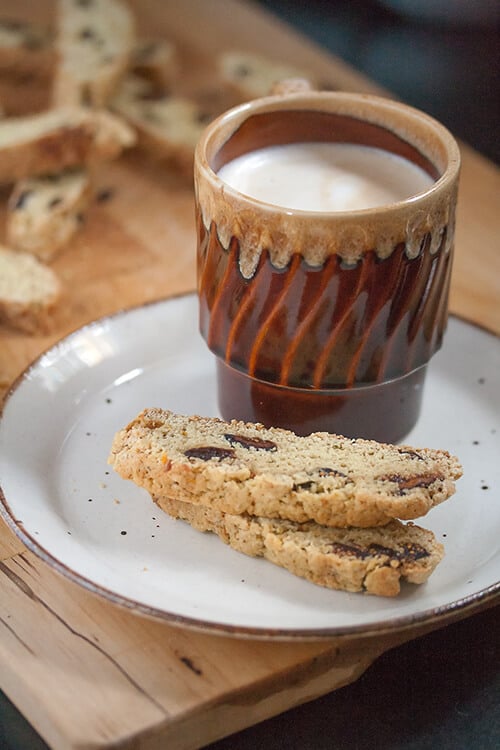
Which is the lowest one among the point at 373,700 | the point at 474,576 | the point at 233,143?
the point at 373,700

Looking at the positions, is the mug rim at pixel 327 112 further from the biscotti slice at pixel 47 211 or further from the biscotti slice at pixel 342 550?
the biscotti slice at pixel 47 211

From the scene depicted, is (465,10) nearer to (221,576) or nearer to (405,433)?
(405,433)

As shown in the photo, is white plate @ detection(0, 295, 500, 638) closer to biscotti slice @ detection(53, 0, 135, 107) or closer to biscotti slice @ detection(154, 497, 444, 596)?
biscotti slice @ detection(154, 497, 444, 596)

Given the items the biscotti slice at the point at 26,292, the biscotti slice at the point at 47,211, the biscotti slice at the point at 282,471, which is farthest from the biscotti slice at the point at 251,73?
the biscotti slice at the point at 282,471

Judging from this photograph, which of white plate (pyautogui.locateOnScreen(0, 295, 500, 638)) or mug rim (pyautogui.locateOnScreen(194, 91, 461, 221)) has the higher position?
mug rim (pyautogui.locateOnScreen(194, 91, 461, 221))

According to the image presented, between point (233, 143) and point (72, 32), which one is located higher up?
point (233, 143)

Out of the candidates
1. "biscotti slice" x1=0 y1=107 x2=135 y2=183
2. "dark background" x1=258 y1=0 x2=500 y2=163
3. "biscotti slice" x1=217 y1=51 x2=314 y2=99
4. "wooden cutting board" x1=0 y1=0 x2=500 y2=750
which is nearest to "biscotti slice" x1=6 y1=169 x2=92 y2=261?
"biscotti slice" x1=0 y1=107 x2=135 y2=183

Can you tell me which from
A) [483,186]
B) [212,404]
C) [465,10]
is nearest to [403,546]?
[212,404]
